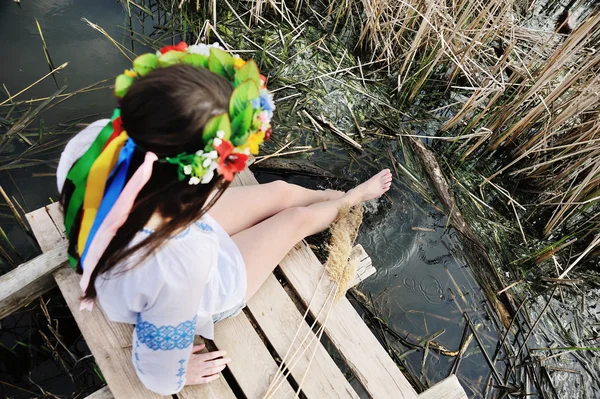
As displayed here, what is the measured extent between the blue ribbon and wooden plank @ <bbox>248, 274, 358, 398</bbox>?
0.90 meters

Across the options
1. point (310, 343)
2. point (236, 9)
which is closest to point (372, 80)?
point (236, 9)

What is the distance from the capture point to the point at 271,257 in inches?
68.6

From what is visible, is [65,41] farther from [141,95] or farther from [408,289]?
[408,289]

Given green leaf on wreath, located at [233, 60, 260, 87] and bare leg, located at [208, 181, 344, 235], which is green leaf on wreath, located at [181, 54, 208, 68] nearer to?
green leaf on wreath, located at [233, 60, 260, 87]

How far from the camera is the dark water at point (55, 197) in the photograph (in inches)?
71.2

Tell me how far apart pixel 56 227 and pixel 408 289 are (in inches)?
66.5

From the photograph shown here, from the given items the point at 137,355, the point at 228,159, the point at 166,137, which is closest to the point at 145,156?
the point at 166,137

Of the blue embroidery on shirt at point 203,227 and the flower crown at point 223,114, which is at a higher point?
the flower crown at point 223,114

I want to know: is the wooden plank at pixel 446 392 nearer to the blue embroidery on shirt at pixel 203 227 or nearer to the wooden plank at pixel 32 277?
the blue embroidery on shirt at pixel 203 227

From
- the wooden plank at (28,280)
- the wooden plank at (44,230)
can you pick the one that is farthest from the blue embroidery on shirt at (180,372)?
the wooden plank at (44,230)

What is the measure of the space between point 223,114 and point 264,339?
1.15m

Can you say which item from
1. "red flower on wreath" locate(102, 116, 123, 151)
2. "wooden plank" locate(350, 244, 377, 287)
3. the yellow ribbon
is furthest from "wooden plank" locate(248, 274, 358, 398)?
"red flower on wreath" locate(102, 116, 123, 151)

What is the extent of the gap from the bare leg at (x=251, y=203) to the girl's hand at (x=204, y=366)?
0.48 m

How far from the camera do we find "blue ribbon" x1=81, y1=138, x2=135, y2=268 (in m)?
0.97
